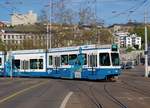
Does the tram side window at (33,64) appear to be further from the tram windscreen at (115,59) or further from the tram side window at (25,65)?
the tram windscreen at (115,59)

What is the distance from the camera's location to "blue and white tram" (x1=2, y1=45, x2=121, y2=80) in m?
44.0

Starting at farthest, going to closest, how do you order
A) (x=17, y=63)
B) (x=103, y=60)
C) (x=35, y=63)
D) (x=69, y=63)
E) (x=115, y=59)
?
1. (x=17, y=63)
2. (x=35, y=63)
3. (x=69, y=63)
4. (x=115, y=59)
5. (x=103, y=60)

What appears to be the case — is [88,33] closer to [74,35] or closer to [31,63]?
[74,35]

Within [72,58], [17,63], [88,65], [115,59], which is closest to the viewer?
[115,59]

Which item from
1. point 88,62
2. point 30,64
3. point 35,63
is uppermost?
point 88,62

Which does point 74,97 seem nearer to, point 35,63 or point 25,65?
point 35,63

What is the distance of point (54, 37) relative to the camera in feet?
307

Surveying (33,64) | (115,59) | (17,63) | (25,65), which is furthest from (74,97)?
(17,63)

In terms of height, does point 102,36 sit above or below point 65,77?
above

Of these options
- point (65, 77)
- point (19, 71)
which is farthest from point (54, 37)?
point (65, 77)

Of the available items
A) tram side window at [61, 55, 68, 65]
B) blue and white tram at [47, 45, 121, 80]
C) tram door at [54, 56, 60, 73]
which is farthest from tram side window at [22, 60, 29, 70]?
tram side window at [61, 55, 68, 65]

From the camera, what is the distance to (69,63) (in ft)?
158

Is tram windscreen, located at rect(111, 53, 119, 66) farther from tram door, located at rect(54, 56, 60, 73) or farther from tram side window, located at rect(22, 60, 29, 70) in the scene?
tram side window, located at rect(22, 60, 29, 70)

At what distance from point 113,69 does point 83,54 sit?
3.70 m
